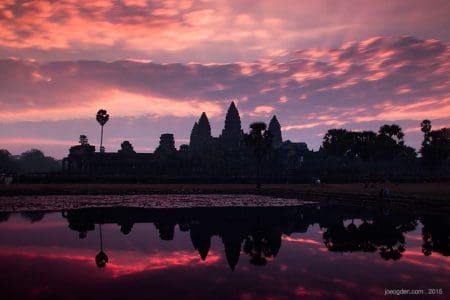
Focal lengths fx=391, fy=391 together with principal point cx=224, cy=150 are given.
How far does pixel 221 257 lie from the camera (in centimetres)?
1364

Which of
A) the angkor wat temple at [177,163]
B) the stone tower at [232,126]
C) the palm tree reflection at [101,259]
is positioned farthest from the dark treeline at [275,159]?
the palm tree reflection at [101,259]

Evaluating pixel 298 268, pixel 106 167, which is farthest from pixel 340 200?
pixel 106 167

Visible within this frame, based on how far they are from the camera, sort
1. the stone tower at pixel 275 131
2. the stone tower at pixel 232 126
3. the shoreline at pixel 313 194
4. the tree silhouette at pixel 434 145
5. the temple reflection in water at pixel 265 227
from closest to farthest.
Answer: the temple reflection in water at pixel 265 227
the shoreline at pixel 313 194
the tree silhouette at pixel 434 145
the stone tower at pixel 232 126
the stone tower at pixel 275 131

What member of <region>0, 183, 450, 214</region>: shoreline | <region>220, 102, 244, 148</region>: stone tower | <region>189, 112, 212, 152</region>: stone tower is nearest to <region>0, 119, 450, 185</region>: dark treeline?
<region>220, 102, 244, 148</region>: stone tower

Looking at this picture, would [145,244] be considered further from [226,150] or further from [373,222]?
[226,150]

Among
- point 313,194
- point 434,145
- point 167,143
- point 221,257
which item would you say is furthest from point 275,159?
point 221,257

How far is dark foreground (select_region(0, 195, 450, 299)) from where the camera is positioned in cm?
980

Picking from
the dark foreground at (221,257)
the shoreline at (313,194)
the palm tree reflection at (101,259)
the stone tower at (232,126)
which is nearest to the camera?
the dark foreground at (221,257)

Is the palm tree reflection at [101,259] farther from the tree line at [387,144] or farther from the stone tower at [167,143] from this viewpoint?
the stone tower at [167,143]

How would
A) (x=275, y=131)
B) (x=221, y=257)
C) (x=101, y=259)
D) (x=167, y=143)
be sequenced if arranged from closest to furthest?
(x=101, y=259) < (x=221, y=257) < (x=167, y=143) < (x=275, y=131)

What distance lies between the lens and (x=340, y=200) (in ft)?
129

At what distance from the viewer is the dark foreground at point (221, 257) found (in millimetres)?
9805

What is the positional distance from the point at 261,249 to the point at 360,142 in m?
81.4

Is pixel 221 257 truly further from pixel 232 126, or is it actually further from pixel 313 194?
pixel 232 126
